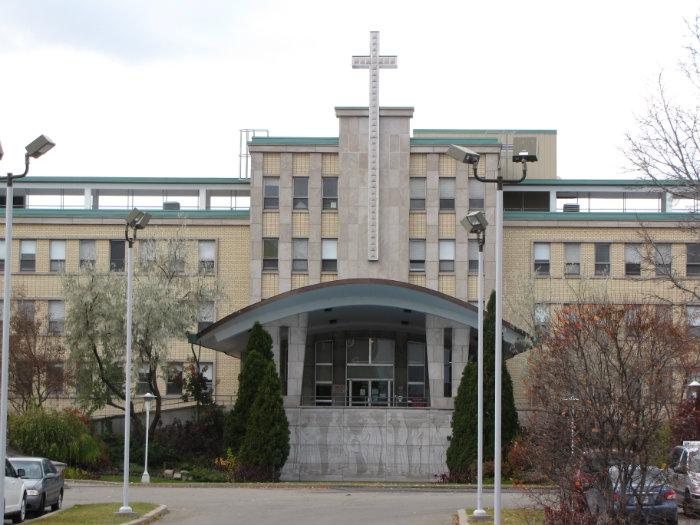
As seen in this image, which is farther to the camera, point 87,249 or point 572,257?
point 87,249

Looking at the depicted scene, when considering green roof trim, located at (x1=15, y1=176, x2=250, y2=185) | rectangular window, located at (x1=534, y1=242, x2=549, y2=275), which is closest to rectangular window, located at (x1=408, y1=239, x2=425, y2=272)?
rectangular window, located at (x1=534, y1=242, x2=549, y2=275)

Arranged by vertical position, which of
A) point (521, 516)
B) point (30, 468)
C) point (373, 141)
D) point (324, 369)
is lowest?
point (521, 516)

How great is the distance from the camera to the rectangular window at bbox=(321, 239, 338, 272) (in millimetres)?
62000

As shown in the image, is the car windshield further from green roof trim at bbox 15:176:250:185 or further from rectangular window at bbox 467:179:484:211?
green roof trim at bbox 15:176:250:185

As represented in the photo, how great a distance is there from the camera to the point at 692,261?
209 feet

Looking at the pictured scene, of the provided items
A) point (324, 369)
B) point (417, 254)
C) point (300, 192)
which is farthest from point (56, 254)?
point (417, 254)

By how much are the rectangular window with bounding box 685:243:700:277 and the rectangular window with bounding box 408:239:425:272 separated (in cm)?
1337

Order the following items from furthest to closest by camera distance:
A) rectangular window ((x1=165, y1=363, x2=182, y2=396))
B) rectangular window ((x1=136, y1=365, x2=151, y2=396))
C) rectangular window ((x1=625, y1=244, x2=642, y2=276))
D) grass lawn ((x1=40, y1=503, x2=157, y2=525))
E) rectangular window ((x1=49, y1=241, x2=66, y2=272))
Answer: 1. rectangular window ((x1=49, y1=241, x2=66, y2=272))
2. rectangular window ((x1=625, y1=244, x2=642, y2=276))
3. rectangular window ((x1=165, y1=363, x2=182, y2=396))
4. rectangular window ((x1=136, y1=365, x2=151, y2=396))
5. grass lawn ((x1=40, y1=503, x2=157, y2=525))

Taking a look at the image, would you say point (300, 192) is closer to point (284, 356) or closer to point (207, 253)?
point (207, 253)

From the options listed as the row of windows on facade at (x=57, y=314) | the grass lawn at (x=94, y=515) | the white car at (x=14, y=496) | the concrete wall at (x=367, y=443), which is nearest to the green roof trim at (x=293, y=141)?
the row of windows on facade at (x=57, y=314)

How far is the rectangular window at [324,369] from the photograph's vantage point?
6059 cm

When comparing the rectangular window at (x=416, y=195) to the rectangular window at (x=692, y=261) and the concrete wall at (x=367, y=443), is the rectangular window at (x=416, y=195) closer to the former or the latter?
the rectangular window at (x=692, y=261)

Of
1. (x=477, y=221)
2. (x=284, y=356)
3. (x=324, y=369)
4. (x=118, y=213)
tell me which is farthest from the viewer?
(x=118, y=213)

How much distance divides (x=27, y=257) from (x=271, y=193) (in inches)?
543
